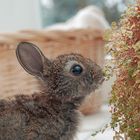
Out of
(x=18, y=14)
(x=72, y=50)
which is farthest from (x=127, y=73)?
(x=18, y=14)

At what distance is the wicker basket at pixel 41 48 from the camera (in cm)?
143

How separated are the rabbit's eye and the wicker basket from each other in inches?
14.8

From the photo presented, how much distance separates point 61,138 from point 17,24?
1820 millimetres

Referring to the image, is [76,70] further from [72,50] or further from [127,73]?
[72,50]

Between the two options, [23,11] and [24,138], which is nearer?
[24,138]

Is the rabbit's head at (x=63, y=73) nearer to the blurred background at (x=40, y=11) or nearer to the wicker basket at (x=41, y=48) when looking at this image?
the wicker basket at (x=41, y=48)

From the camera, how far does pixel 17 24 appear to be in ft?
8.75

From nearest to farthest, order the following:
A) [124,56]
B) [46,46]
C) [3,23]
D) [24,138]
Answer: [124,56]
[24,138]
[46,46]
[3,23]

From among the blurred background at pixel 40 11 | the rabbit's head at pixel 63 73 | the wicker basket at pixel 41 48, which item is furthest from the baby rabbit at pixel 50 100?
the blurred background at pixel 40 11

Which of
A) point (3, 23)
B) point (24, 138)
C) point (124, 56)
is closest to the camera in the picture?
point (124, 56)

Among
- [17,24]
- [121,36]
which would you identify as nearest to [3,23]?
[17,24]

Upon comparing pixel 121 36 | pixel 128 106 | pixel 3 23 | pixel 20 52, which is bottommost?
pixel 128 106

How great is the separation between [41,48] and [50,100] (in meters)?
0.60

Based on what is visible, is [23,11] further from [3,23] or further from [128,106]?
[128,106]
